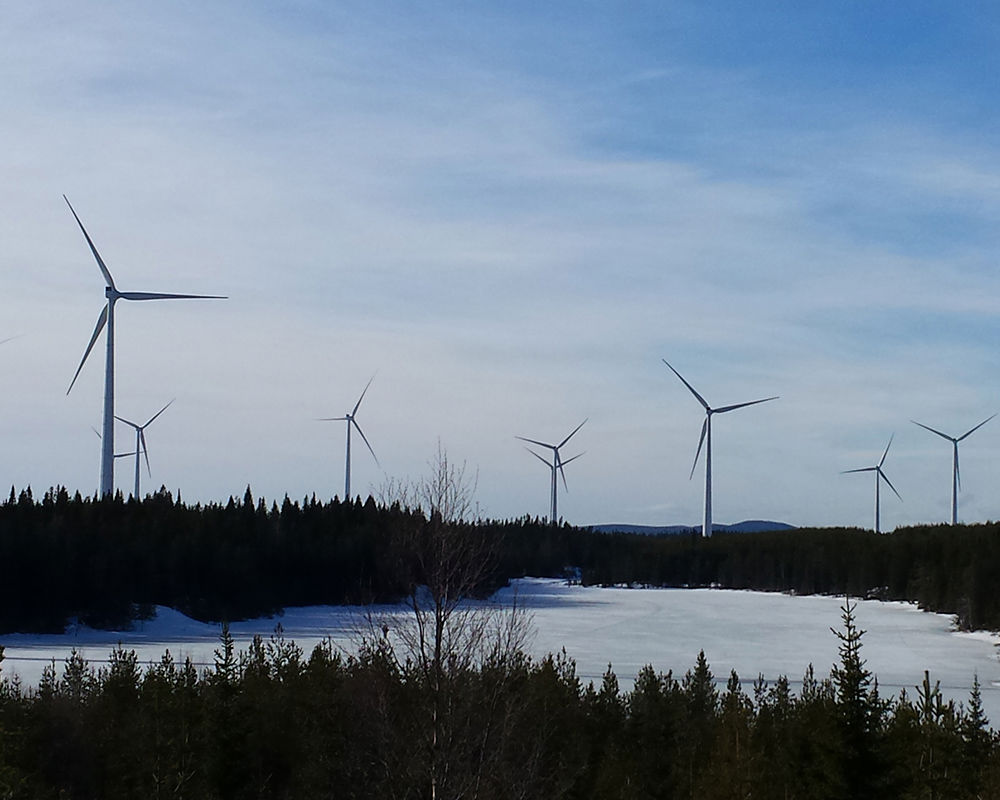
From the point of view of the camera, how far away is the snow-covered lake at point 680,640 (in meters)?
63.3

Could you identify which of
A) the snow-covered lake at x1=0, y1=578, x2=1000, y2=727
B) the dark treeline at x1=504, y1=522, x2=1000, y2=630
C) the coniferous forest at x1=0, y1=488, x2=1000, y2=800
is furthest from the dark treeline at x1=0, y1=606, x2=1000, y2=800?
the dark treeline at x1=504, y1=522, x2=1000, y2=630

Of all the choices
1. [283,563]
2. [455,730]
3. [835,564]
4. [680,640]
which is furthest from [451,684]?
[835,564]

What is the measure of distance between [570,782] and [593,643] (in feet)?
134

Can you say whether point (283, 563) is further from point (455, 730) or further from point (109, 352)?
point (455, 730)

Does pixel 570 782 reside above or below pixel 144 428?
below

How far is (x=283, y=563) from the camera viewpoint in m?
121

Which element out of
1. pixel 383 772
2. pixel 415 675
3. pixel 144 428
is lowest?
pixel 383 772

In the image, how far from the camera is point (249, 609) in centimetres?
10706

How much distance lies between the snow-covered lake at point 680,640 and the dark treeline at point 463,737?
8.99m

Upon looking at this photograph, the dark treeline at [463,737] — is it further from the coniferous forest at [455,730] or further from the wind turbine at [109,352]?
the wind turbine at [109,352]

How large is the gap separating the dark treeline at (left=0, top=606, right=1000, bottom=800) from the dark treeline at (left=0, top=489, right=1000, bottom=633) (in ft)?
29.7

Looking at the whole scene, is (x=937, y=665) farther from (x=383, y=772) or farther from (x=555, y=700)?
(x=383, y=772)

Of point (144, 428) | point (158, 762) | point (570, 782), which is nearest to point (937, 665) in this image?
point (570, 782)

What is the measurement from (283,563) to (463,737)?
8355cm
